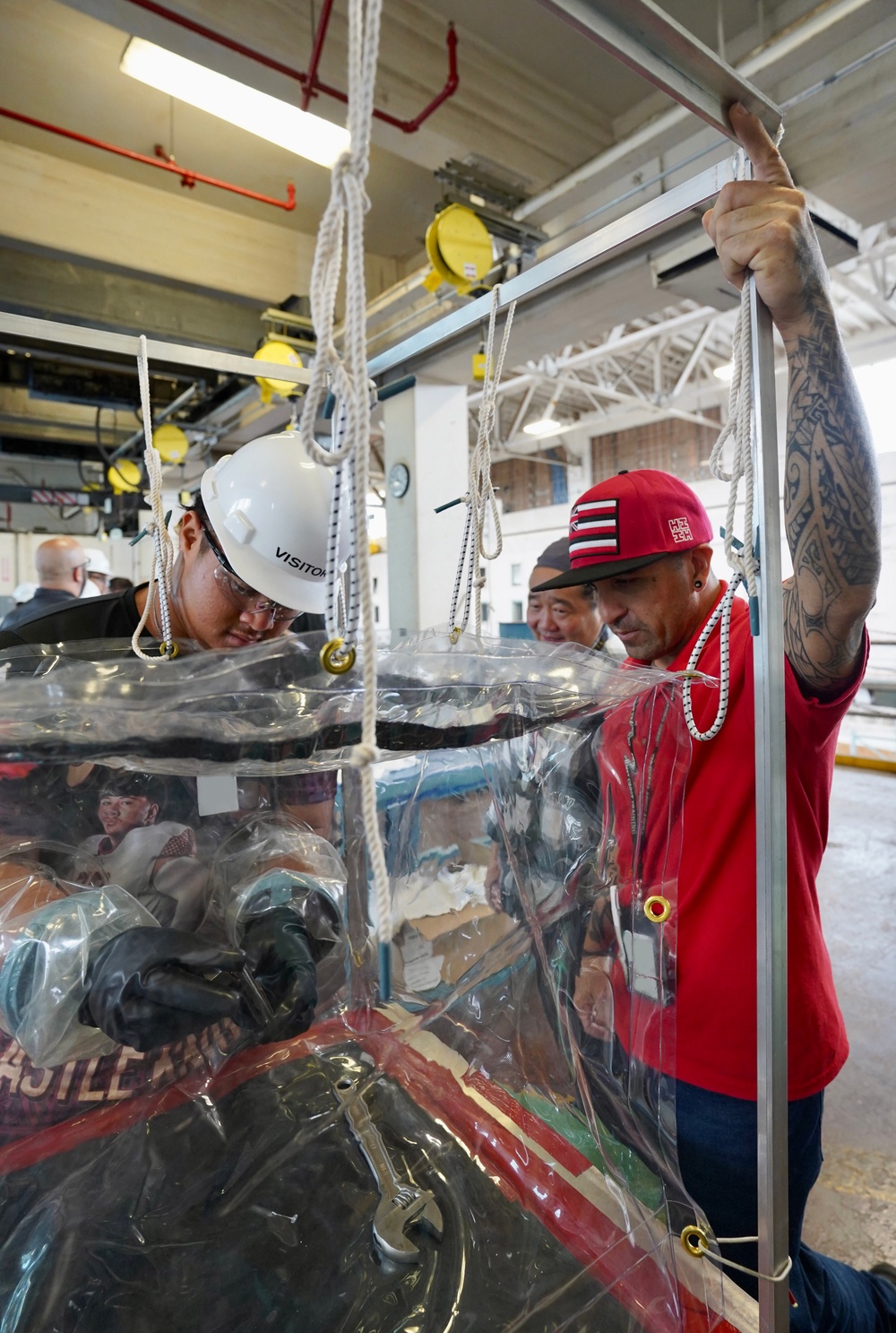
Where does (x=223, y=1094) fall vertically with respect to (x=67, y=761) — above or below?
below

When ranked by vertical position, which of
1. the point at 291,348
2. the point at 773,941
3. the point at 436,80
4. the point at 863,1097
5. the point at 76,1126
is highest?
the point at 436,80

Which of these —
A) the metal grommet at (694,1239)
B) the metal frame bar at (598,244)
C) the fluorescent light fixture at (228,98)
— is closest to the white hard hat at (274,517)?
the metal frame bar at (598,244)

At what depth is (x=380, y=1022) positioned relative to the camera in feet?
2.67

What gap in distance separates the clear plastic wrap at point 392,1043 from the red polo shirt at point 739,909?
306 millimetres

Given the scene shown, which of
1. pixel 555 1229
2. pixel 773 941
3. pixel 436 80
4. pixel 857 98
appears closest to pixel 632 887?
pixel 773 941

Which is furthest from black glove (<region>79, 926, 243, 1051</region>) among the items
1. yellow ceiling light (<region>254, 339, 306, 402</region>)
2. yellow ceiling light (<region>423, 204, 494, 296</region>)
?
yellow ceiling light (<region>254, 339, 306, 402</region>)

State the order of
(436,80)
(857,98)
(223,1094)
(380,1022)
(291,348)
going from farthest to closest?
(291,348)
(436,80)
(857,98)
(380,1022)
(223,1094)

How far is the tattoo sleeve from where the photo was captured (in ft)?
2.64

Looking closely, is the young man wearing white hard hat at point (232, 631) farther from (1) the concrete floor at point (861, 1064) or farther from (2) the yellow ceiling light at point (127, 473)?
(2) the yellow ceiling light at point (127, 473)

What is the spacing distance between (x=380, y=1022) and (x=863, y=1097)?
2362mm

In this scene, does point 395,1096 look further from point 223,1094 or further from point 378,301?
point 378,301

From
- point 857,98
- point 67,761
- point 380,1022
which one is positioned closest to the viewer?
point 67,761

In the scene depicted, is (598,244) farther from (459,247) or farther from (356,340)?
(459,247)

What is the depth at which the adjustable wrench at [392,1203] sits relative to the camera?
0.57 meters
